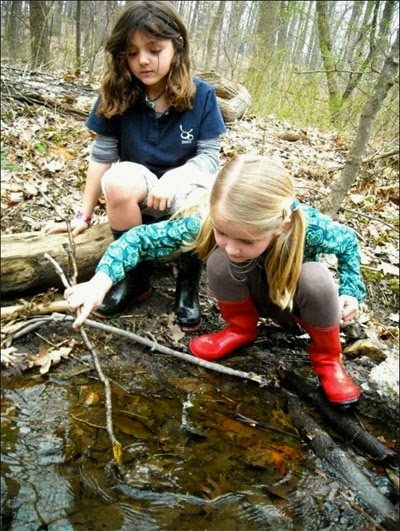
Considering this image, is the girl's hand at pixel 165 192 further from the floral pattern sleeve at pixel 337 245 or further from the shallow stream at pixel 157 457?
the shallow stream at pixel 157 457

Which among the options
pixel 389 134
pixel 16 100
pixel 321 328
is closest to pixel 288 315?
pixel 321 328

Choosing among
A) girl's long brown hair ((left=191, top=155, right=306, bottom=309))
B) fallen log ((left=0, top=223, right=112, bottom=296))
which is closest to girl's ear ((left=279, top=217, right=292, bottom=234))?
girl's long brown hair ((left=191, top=155, right=306, bottom=309))

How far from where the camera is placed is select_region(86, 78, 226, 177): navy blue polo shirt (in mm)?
2623

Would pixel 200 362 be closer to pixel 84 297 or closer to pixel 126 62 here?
pixel 84 297

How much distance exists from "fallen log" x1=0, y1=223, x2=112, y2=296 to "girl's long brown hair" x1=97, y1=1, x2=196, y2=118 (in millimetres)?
681

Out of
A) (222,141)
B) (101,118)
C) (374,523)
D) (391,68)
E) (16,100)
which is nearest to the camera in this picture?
(374,523)

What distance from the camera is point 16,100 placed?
4.29m

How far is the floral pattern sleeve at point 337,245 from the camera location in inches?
85.4

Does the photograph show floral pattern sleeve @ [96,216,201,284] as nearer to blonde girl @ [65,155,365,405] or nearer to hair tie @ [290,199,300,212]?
blonde girl @ [65,155,365,405]

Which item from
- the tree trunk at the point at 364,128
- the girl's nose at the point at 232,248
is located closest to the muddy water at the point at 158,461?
the girl's nose at the point at 232,248

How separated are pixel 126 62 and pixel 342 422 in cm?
200

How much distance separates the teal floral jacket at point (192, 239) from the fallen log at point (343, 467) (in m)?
0.62

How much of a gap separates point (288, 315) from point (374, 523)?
954 millimetres

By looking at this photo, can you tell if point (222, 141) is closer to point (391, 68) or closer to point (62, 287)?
point (391, 68)
